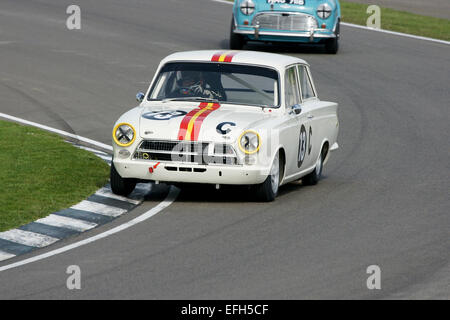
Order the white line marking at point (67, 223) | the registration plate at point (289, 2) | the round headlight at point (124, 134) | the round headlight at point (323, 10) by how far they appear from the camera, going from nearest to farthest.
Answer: the white line marking at point (67, 223) < the round headlight at point (124, 134) < the registration plate at point (289, 2) < the round headlight at point (323, 10)

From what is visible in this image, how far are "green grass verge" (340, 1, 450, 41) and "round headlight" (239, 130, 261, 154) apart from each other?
17487 mm

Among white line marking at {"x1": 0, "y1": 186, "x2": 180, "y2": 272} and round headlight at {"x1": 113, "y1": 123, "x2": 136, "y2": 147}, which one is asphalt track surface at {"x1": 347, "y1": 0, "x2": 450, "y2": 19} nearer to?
white line marking at {"x1": 0, "y1": 186, "x2": 180, "y2": 272}

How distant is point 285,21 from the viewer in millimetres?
23328

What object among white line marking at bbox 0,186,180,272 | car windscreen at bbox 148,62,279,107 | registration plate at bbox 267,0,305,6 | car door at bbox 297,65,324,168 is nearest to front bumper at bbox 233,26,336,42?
registration plate at bbox 267,0,305,6

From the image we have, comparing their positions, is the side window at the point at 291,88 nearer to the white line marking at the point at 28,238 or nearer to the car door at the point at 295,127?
the car door at the point at 295,127

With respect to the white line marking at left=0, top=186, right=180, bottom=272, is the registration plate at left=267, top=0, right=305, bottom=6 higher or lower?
higher

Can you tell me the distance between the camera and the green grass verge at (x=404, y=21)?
29105mm

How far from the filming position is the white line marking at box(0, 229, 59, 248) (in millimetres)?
10289

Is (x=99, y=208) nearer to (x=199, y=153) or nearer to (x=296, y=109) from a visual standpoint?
(x=199, y=153)

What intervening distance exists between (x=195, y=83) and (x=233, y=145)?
1.53 m

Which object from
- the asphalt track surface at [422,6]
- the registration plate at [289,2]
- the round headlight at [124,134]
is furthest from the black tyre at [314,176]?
the asphalt track surface at [422,6]

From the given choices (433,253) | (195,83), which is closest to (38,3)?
(195,83)

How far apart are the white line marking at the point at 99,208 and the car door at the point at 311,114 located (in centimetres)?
264

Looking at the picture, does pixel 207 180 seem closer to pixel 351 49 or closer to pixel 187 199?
pixel 187 199
